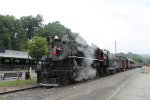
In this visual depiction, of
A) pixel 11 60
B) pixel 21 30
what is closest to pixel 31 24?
pixel 21 30

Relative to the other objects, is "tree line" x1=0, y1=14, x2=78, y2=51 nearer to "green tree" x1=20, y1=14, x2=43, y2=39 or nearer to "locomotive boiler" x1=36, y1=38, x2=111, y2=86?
"green tree" x1=20, y1=14, x2=43, y2=39

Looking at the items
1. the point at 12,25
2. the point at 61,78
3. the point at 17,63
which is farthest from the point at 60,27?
the point at 61,78

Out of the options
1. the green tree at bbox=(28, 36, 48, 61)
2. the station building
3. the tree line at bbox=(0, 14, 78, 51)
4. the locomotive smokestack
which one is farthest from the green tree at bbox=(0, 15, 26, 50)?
the locomotive smokestack

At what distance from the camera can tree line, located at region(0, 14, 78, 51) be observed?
98750 millimetres

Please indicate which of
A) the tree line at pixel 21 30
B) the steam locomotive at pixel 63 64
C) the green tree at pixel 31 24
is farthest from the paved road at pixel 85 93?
the green tree at pixel 31 24

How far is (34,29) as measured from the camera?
398ft

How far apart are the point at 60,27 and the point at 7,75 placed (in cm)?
8931

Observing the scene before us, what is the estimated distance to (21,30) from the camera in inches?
4237

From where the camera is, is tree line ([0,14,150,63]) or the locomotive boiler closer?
the locomotive boiler

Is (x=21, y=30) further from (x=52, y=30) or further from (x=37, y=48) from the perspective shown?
(x=37, y=48)

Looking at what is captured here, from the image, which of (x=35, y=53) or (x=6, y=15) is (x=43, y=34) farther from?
(x=35, y=53)

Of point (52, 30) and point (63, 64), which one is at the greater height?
→ point (52, 30)

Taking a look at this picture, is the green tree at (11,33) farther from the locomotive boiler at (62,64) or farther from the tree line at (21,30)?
the locomotive boiler at (62,64)

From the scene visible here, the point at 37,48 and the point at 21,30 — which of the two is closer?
the point at 37,48
